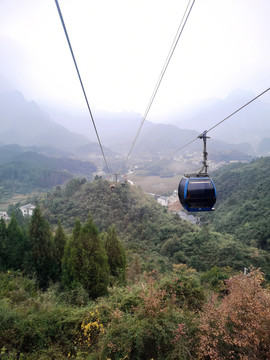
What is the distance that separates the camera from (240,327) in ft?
10.4

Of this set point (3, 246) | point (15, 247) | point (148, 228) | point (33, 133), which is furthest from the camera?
point (33, 133)

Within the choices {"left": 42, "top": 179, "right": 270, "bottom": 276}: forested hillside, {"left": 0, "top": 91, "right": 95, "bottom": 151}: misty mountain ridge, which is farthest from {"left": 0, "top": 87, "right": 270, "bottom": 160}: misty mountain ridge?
{"left": 42, "top": 179, "right": 270, "bottom": 276}: forested hillside

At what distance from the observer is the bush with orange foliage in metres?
2.86

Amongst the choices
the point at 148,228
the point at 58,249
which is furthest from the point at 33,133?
the point at 58,249

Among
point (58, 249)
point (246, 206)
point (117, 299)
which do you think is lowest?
point (246, 206)

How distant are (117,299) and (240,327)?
10.5 feet

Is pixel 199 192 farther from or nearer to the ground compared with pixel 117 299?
farther from the ground

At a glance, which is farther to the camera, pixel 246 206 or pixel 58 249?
pixel 246 206

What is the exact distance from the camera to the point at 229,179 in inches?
1829

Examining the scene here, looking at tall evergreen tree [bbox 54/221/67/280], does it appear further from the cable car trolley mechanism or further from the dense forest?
the cable car trolley mechanism

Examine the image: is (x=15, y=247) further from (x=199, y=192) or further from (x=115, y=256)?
(x=199, y=192)

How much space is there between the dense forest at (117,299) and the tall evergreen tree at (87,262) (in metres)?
0.04

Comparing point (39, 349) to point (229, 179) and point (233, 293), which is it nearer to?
point (233, 293)

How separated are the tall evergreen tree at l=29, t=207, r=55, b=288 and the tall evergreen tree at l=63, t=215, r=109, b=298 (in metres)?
2.06
